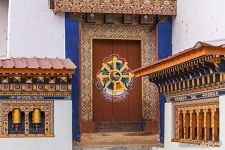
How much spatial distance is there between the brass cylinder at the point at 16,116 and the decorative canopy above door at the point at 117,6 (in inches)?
76.8

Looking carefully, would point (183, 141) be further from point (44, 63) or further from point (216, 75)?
point (44, 63)

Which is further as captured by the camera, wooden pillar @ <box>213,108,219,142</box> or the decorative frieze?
the decorative frieze

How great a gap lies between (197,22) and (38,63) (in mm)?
2757

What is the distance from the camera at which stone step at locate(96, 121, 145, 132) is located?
11.4 meters

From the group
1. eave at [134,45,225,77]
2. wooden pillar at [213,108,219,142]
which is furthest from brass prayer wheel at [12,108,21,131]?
wooden pillar at [213,108,219,142]

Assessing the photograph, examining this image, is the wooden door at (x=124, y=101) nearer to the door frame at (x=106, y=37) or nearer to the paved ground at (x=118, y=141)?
the door frame at (x=106, y=37)

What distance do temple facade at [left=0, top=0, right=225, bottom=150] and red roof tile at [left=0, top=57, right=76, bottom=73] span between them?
0.06ft

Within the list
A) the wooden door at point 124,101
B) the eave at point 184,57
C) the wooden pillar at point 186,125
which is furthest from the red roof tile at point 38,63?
the wooden pillar at point 186,125

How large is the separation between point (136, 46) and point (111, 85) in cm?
90

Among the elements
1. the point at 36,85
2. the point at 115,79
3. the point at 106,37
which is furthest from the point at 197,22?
the point at 36,85

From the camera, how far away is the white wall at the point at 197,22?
933cm

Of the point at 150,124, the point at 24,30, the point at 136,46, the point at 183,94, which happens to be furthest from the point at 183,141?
the point at 24,30

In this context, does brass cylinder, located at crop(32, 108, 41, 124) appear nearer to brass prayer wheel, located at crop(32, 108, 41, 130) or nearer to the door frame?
brass prayer wheel, located at crop(32, 108, 41, 130)

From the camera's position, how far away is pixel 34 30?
11188mm
